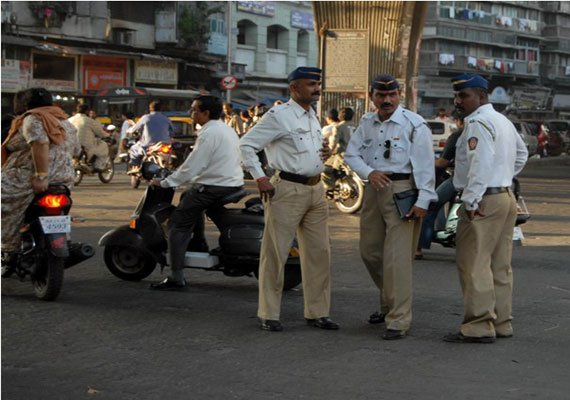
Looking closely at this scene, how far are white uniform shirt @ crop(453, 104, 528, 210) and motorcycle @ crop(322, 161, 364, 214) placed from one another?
30.0 feet

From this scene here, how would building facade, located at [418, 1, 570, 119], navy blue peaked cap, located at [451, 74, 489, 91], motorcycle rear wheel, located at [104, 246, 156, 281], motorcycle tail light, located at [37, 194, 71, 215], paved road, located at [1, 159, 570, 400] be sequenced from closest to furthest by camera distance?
paved road, located at [1, 159, 570, 400], navy blue peaked cap, located at [451, 74, 489, 91], motorcycle tail light, located at [37, 194, 71, 215], motorcycle rear wheel, located at [104, 246, 156, 281], building facade, located at [418, 1, 570, 119]

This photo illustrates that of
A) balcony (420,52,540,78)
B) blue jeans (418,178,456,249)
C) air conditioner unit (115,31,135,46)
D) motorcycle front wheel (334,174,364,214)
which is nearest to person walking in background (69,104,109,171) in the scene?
motorcycle front wheel (334,174,364,214)

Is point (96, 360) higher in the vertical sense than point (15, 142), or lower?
lower

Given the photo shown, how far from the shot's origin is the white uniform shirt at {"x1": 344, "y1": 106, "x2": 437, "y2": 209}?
23.9 feet

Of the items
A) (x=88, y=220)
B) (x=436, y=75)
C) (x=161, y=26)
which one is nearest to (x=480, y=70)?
Answer: (x=436, y=75)

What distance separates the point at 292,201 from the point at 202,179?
5.28 ft

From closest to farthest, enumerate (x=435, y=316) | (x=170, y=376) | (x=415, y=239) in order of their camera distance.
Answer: (x=170, y=376)
(x=415, y=239)
(x=435, y=316)

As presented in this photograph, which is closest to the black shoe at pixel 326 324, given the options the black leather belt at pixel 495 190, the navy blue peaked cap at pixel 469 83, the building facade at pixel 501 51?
the black leather belt at pixel 495 190

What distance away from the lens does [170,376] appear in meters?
6.02

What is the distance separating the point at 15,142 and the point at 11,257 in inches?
33.1

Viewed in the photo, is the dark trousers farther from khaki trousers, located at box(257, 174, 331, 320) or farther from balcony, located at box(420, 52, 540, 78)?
balcony, located at box(420, 52, 540, 78)

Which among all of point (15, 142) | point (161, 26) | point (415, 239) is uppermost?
point (161, 26)

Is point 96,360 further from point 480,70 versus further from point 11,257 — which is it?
point 480,70

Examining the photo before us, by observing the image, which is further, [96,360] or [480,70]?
[480,70]
